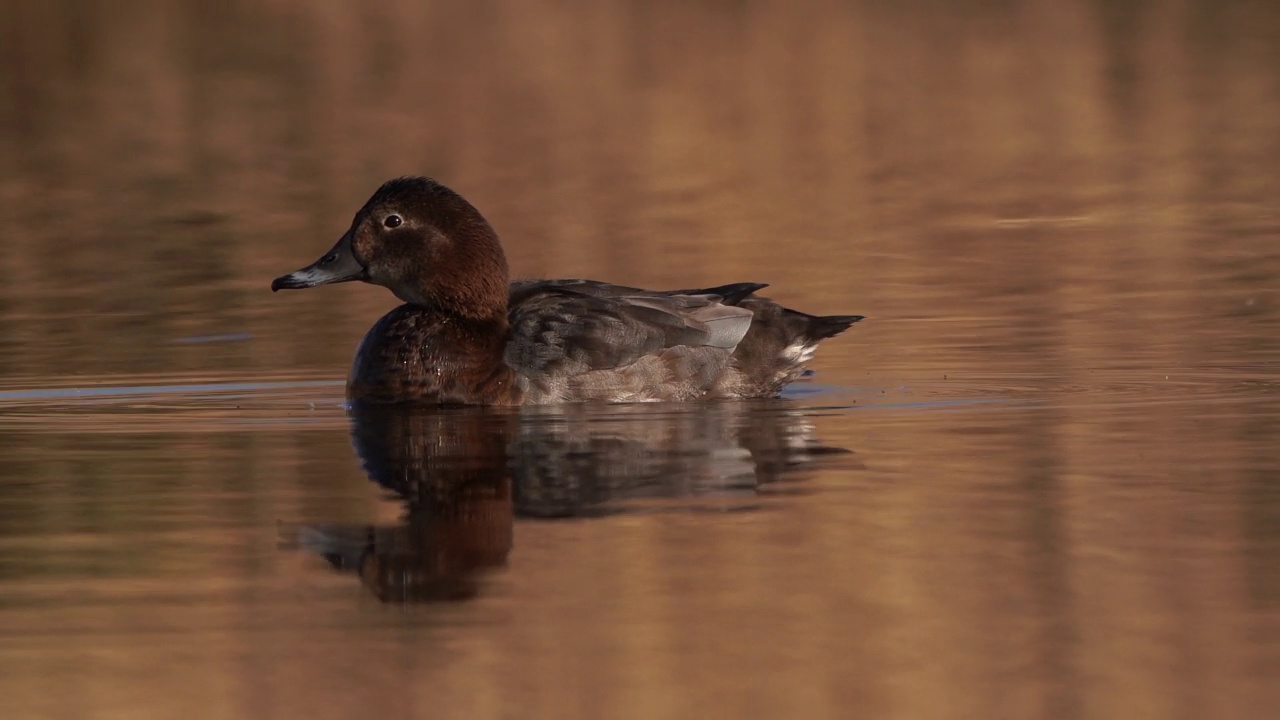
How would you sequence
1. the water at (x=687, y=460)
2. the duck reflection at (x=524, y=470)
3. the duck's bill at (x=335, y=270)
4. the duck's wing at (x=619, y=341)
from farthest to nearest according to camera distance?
1. the duck's bill at (x=335, y=270)
2. the duck's wing at (x=619, y=341)
3. the duck reflection at (x=524, y=470)
4. the water at (x=687, y=460)

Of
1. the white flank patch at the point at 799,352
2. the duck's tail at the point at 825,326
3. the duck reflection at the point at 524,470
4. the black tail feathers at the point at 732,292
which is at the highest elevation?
the black tail feathers at the point at 732,292

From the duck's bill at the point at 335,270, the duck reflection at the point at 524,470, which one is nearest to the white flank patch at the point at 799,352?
the duck reflection at the point at 524,470

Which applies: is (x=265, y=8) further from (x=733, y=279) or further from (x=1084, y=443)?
(x=1084, y=443)

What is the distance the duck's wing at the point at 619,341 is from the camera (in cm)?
1020

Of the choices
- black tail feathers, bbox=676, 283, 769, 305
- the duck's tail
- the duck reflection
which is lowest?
the duck reflection

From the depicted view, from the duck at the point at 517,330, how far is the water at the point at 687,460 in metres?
0.24

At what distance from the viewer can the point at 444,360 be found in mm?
10242

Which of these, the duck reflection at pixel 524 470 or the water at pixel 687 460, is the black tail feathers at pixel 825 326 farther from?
the duck reflection at pixel 524 470

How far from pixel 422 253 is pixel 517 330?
71 centimetres

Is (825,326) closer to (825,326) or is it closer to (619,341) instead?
(825,326)

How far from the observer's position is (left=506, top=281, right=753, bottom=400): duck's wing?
10.2 meters

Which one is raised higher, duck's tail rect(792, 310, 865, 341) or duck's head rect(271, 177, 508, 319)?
duck's head rect(271, 177, 508, 319)

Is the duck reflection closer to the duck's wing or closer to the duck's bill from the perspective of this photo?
the duck's wing

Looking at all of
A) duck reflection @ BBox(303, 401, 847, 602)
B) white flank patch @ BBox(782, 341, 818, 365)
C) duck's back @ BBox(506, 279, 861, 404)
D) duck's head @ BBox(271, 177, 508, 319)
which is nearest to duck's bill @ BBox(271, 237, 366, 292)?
duck's head @ BBox(271, 177, 508, 319)
